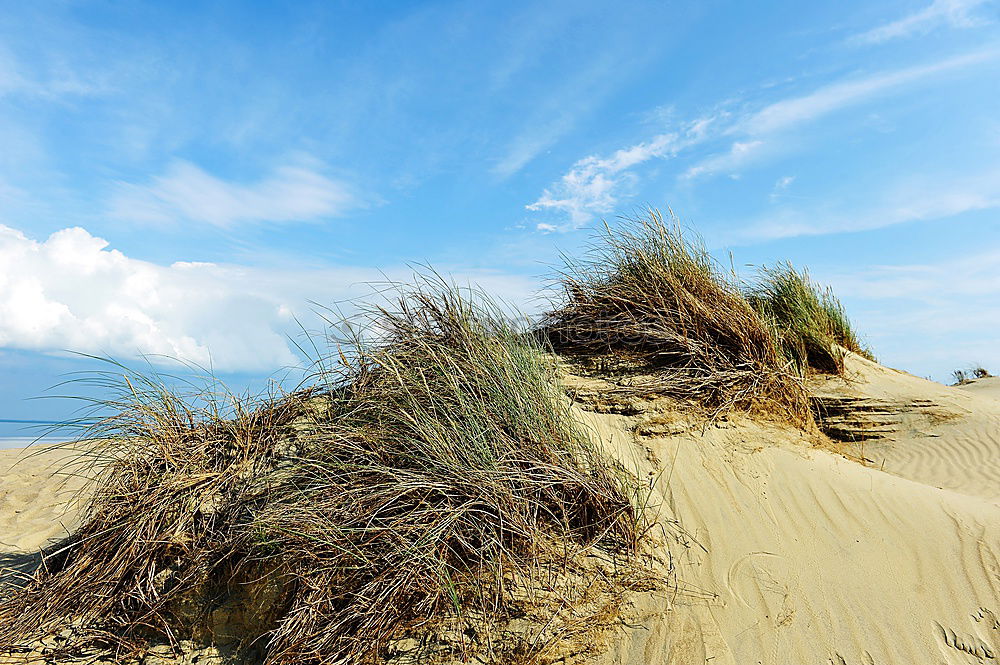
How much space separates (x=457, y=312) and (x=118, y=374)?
2852 millimetres

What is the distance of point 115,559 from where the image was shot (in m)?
4.51

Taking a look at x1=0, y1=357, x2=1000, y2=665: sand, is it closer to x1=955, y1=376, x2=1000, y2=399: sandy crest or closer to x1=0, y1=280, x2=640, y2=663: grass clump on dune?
x1=0, y1=280, x2=640, y2=663: grass clump on dune

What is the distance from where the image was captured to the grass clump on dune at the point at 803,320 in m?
8.08

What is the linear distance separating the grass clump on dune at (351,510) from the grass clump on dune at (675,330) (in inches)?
61.4

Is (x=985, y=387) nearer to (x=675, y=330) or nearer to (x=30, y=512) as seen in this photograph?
(x=675, y=330)

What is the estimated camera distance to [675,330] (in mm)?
6750

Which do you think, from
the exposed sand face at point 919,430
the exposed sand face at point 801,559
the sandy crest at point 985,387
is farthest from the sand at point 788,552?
the sandy crest at point 985,387

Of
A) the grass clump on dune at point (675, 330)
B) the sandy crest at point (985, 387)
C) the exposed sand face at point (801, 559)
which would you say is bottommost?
the exposed sand face at point (801, 559)

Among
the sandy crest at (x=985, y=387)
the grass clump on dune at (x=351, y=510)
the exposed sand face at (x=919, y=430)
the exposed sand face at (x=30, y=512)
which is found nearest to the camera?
the grass clump on dune at (x=351, y=510)

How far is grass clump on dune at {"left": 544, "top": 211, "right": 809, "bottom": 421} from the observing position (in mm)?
6410

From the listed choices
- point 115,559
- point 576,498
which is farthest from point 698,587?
point 115,559

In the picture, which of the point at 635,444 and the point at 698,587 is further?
the point at 635,444

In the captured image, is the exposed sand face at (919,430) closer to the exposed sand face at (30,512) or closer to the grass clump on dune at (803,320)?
the grass clump on dune at (803,320)

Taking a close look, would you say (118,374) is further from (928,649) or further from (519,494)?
(928,649)
